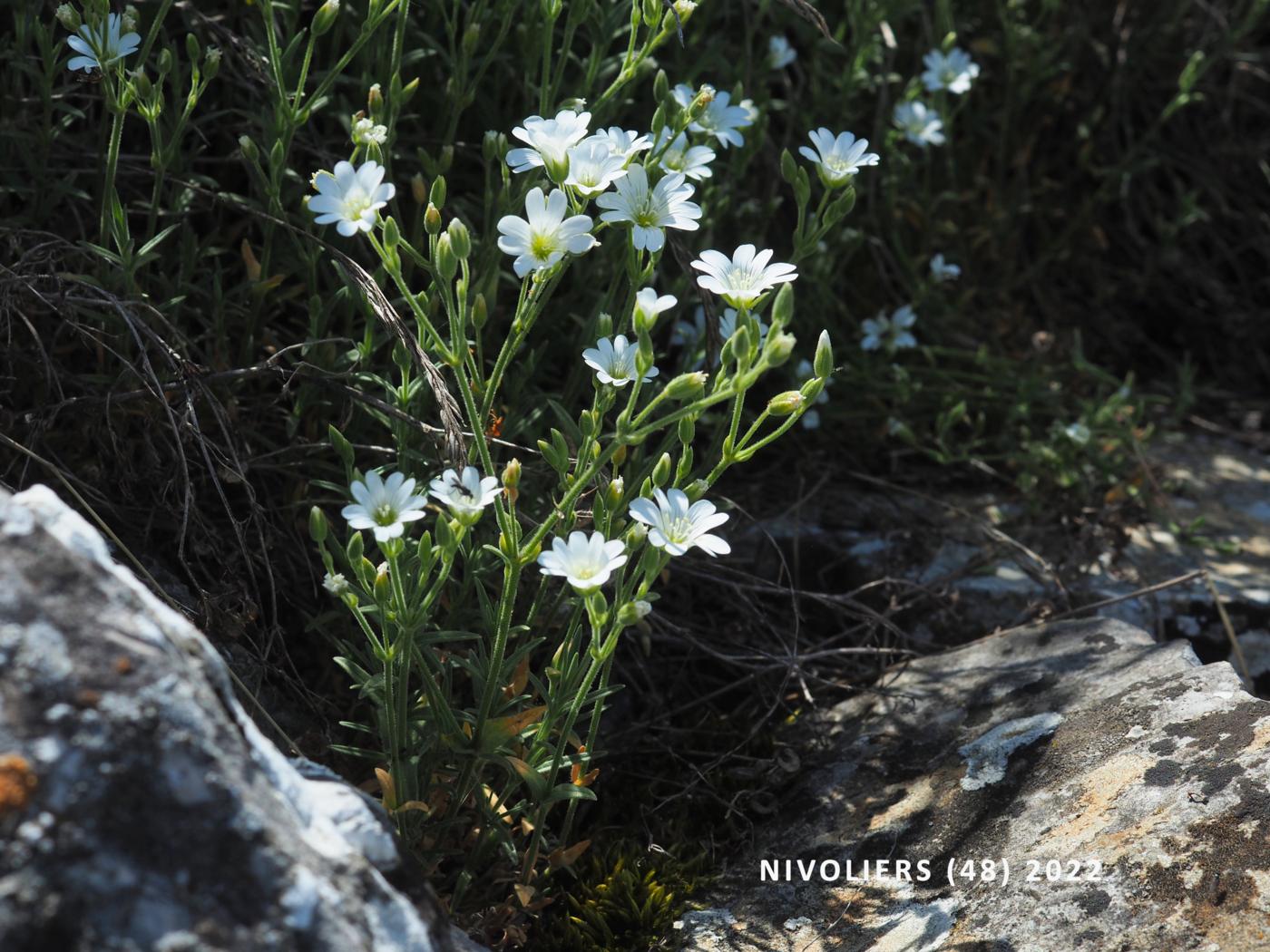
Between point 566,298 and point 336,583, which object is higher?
point 566,298

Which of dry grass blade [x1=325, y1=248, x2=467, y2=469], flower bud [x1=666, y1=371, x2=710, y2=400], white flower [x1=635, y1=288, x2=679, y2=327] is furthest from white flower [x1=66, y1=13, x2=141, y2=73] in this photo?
flower bud [x1=666, y1=371, x2=710, y2=400]

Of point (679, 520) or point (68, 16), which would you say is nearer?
point (679, 520)

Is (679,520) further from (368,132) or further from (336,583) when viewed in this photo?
(368,132)

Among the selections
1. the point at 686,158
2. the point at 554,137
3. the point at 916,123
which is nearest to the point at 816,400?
the point at 686,158

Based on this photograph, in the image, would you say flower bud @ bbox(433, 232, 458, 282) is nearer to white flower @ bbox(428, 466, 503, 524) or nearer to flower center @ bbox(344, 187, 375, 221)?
flower center @ bbox(344, 187, 375, 221)

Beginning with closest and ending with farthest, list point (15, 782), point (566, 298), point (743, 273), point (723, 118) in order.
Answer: point (15, 782), point (743, 273), point (723, 118), point (566, 298)
